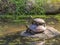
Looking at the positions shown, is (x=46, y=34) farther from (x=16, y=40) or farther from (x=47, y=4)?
(x=47, y=4)

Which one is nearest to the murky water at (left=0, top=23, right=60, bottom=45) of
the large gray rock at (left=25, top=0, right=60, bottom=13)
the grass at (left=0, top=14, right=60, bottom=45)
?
the grass at (left=0, top=14, right=60, bottom=45)

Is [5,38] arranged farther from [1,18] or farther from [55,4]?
[55,4]

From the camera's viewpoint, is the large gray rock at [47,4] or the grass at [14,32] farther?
the large gray rock at [47,4]

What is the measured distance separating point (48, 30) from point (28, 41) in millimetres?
829

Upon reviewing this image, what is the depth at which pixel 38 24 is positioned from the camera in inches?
293

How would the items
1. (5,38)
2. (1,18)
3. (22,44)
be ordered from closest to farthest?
1. (22,44)
2. (5,38)
3. (1,18)

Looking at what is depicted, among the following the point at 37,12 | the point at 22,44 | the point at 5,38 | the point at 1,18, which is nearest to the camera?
the point at 22,44

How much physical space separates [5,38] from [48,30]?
125 centimetres

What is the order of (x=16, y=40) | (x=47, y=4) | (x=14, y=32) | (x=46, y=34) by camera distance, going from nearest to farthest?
1. (x=16, y=40)
2. (x=46, y=34)
3. (x=14, y=32)
4. (x=47, y=4)

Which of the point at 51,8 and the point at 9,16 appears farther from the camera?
the point at 51,8

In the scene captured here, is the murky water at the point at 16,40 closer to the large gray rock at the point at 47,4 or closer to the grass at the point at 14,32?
the grass at the point at 14,32

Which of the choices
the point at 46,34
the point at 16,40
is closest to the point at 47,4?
the point at 46,34

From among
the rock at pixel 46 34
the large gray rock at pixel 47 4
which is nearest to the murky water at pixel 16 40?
the rock at pixel 46 34

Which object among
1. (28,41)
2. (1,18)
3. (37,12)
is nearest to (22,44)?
(28,41)
